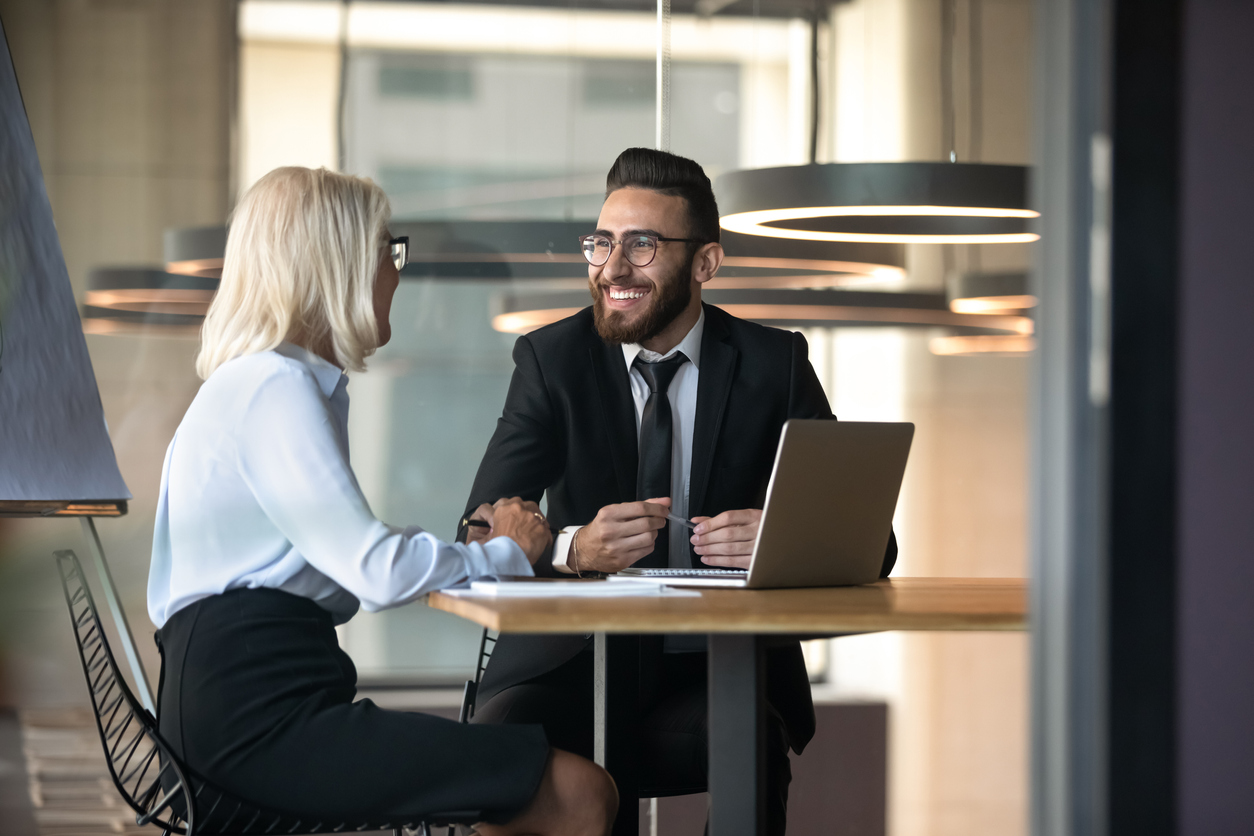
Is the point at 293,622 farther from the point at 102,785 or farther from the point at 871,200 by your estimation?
the point at 871,200

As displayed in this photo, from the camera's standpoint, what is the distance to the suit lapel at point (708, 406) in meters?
2.57

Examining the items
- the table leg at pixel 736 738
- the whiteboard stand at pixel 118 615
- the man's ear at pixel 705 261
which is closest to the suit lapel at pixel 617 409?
the man's ear at pixel 705 261

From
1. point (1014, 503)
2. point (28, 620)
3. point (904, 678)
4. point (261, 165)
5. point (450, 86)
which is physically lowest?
point (904, 678)

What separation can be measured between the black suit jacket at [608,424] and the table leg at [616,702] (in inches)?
12.6

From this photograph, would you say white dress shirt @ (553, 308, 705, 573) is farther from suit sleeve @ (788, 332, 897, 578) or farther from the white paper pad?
the white paper pad

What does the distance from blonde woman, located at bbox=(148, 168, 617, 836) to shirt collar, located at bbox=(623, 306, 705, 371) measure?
88cm

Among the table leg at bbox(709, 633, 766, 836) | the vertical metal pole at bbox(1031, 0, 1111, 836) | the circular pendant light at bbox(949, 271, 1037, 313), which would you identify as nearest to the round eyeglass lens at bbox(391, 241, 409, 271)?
the table leg at bbox(709, 633, 766, 836)

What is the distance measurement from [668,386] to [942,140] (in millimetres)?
2142

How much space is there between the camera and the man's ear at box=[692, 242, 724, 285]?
2.79 metres

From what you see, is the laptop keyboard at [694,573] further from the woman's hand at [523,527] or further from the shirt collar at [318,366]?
the shirt collar at [318,366]

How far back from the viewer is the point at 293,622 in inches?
70.7

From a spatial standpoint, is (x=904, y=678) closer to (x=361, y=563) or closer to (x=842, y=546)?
(x=842, y=546)

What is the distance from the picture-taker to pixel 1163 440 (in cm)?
125

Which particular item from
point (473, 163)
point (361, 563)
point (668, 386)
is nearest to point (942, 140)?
point (473, 163)
